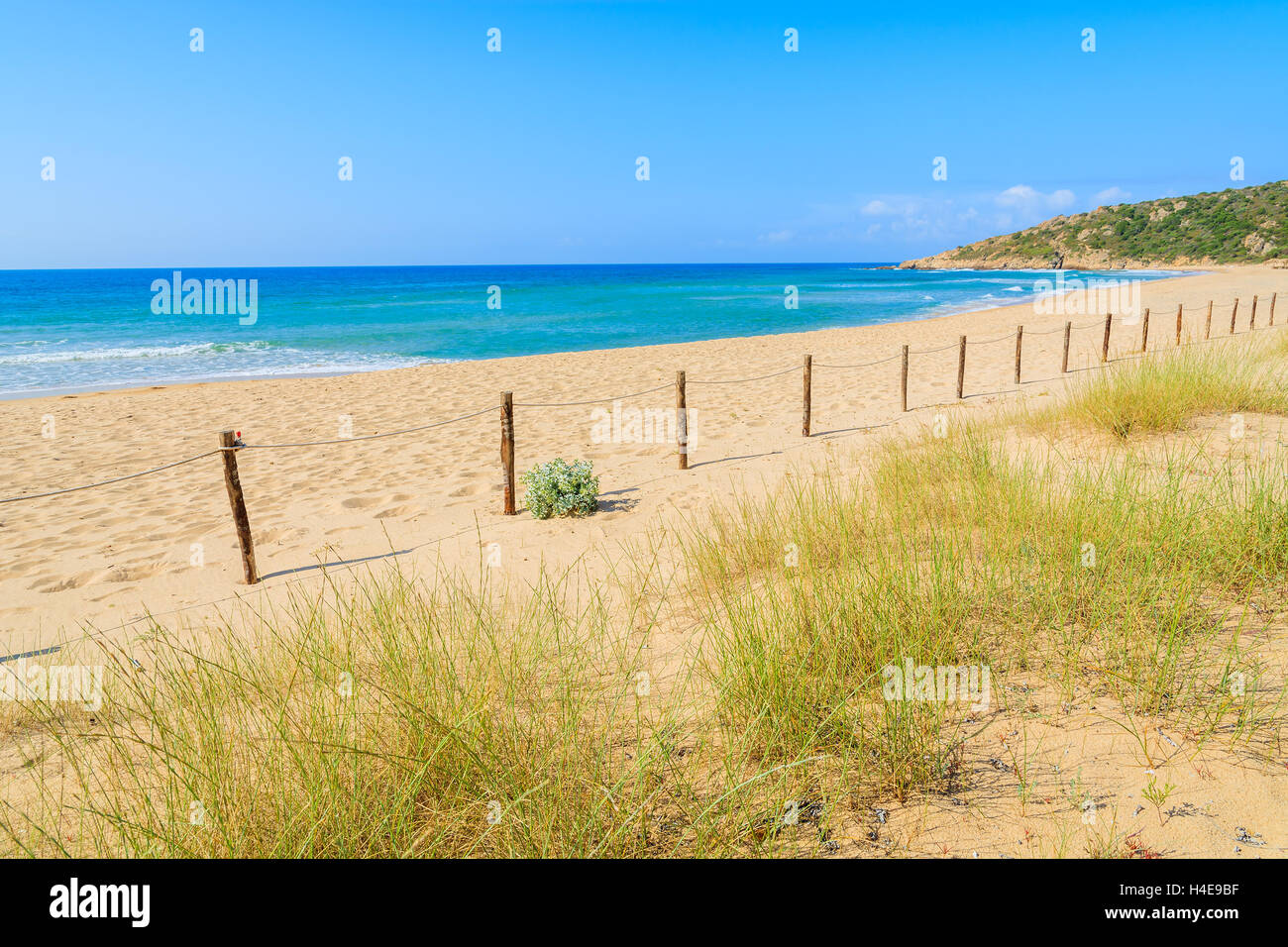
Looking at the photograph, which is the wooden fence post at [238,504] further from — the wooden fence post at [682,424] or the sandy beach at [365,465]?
the wooden fence post at [682,424]

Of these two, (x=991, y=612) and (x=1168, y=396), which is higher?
(x=1168, y=396)

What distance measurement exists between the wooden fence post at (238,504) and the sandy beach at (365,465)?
0.20 metres

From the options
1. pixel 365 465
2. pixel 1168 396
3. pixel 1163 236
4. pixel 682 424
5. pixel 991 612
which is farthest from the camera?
pixel 1163 236

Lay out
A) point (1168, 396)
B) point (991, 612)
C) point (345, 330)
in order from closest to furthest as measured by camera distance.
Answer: point (991, 612)
point (1168, 396)
point (345, 330)

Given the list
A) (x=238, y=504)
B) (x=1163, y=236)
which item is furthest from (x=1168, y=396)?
(x=1163, y=236)

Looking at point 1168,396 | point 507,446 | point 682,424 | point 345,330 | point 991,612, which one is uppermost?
point 345,330

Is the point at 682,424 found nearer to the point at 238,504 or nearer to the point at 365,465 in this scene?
the point at 365,465

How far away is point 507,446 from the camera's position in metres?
6.68

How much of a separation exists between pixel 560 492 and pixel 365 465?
3497mm

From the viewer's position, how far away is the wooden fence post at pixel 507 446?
6.65m

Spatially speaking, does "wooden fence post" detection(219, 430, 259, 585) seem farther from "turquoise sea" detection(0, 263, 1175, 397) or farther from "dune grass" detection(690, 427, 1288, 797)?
"turquoise sea" detection(0, 263, 1175, 397)
